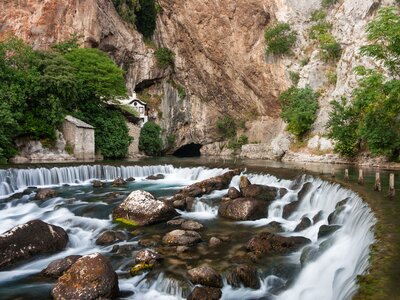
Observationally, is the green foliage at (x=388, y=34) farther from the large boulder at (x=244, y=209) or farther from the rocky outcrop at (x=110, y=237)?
the rocky outcrop at (x=110, y=237)

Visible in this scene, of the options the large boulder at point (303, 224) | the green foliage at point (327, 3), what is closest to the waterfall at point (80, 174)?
the large boulder at point (303, 224)

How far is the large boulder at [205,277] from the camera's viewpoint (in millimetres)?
7922

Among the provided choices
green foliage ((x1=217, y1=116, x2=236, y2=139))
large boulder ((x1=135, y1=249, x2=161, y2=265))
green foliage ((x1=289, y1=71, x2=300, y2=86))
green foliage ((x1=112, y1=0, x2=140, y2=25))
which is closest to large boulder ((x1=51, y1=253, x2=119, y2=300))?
large boulder ((x1=135, y1=249, x2=161, y2=265))

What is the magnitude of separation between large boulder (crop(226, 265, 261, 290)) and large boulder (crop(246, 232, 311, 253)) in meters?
1.54

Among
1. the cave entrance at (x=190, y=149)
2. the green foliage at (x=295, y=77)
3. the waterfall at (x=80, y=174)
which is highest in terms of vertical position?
the green foliage at (x=295, y=77)

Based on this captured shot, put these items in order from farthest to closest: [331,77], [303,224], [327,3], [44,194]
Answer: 1. [327,3]
2. [331,77]
3. [44,194]
4. [303,224]

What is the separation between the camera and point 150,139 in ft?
132

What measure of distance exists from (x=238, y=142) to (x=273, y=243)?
36.0 metres

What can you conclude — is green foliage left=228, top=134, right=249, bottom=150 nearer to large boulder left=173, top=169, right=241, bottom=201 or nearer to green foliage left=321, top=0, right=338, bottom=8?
green foliage left=321, top=0, right=338, bottom=8

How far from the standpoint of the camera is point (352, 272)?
721cm

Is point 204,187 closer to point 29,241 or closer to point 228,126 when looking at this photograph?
point 29,241

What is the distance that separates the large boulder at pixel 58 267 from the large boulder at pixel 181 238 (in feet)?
8.84

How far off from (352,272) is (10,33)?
3592 centimetres

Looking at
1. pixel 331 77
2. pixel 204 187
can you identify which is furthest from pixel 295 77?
pixel 204 187
